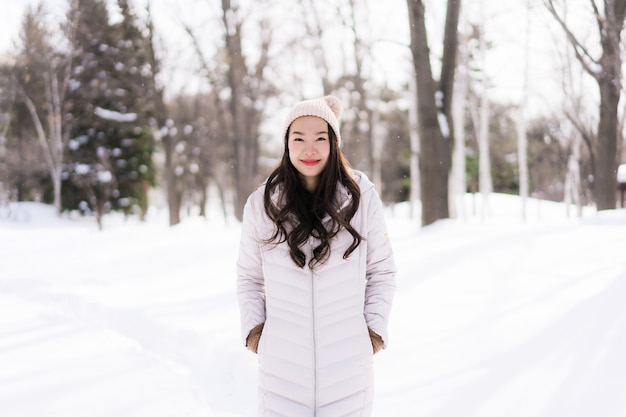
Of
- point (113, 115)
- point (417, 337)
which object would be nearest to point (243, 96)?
point (113, 115)

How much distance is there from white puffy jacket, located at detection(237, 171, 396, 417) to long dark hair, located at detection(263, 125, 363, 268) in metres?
0.03

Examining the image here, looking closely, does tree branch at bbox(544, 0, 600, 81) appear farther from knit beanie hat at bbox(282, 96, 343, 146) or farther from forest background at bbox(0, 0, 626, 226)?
knit beanie hat at bbox(282, 96, 343, 146)

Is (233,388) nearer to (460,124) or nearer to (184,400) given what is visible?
(184,400)

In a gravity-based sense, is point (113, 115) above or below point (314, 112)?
above

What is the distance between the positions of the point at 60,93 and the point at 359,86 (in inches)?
632

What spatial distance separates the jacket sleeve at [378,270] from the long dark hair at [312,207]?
99mm

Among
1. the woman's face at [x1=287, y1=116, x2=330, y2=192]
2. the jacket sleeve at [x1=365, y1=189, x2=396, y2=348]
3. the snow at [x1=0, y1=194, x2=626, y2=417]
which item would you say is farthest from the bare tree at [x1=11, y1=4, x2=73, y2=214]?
the jacket sleeve at [x1=365, y1=189, x2=396, y2=348]

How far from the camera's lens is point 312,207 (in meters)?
2.09

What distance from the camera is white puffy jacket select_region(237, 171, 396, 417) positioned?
6.50ft

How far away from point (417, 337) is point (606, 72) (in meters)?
10.4

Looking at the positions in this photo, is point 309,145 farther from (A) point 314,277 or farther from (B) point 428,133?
(B) point 428,133

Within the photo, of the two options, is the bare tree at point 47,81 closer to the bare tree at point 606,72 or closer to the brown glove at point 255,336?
the bare tree at point 606,72

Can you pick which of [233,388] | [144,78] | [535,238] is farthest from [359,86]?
[233,388]

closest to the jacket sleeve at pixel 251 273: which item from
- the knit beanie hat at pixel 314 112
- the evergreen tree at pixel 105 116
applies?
the knit beanie hat at pixel 314 112
